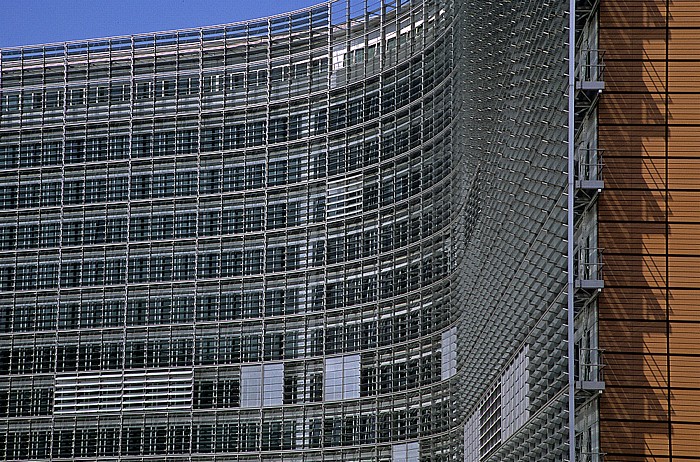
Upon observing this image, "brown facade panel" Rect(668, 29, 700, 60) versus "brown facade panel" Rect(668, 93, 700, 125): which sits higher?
"brown facade panel" Rect(668, 29, 700, 60)

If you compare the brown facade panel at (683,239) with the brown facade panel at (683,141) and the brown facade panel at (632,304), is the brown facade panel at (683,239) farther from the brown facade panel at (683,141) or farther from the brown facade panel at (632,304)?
the brown facade panel at (683,141)

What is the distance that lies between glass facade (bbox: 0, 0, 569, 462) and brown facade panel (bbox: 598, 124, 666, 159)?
19.7 m

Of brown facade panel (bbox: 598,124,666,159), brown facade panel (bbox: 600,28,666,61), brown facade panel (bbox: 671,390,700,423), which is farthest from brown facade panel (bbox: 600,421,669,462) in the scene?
brown facade panel (bbox: 600,28,666,61)

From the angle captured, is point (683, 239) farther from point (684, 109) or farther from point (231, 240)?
point (231, 240)

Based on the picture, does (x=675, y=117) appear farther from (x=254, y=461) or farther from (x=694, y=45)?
(x=254, y=461)

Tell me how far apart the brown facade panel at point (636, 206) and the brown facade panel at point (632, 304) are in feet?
6.01

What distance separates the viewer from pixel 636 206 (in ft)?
112

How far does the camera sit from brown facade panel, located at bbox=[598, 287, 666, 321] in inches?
1319

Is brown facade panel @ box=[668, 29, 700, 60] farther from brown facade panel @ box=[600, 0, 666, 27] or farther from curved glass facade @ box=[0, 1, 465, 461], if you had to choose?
curved glass facade @ box=[0, 1, 465, 461]

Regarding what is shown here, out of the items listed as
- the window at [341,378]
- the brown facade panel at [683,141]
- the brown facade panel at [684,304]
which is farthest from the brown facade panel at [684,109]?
the window at [341,378]

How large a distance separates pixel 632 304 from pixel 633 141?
4.23m

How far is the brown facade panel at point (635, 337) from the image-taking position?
33344 mm

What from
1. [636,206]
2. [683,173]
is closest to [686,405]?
[636,206]

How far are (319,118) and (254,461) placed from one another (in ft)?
62.7
